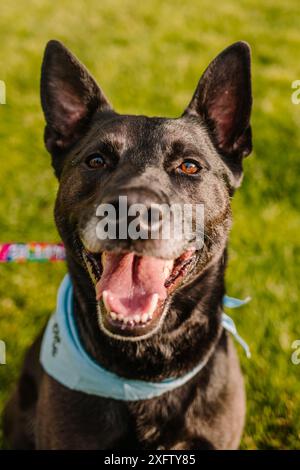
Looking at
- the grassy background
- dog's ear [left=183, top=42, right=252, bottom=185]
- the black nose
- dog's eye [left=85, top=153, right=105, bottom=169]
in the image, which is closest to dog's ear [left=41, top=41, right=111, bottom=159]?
dog's eye [left=85, top=153, right=105, bottom=169]

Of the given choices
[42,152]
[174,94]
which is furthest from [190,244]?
[174,94]

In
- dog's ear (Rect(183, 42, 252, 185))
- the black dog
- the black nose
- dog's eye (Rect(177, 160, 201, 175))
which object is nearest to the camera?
the black nose

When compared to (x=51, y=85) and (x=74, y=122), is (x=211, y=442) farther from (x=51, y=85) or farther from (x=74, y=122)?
(x=51, y=85)

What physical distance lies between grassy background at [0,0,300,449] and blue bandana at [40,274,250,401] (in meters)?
1.00

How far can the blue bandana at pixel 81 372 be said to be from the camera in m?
2.60

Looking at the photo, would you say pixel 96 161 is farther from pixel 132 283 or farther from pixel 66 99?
pixel 132 283

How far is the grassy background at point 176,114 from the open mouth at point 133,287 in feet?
4.84

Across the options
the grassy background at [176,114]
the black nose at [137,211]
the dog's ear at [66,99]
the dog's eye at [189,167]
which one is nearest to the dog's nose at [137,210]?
the black nose at [137,211]

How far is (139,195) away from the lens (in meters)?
2.16

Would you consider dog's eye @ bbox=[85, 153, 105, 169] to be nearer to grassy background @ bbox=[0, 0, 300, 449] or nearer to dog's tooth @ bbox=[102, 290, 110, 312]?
dog's tooth @ bbox=[102, 290, 110, 312]

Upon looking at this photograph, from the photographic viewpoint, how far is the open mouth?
7.47 ft

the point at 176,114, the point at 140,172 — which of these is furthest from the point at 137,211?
the point at 176,114

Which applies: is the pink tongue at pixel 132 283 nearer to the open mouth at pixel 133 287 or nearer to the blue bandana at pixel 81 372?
the open mouth at pixel 133 287

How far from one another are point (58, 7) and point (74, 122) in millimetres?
7257
